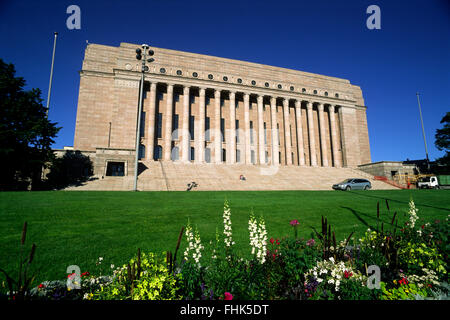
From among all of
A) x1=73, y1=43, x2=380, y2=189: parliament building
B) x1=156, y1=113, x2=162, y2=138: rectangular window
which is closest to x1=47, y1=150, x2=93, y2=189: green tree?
x1=73, y1=43, x2=380, y2=189: parliament building

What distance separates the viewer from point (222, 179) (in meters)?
27.4

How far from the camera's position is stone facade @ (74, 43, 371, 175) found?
121ft

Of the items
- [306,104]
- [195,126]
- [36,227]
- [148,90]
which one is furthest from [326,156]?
[36,227]

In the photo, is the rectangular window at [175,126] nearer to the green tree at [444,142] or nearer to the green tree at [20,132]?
the green tree at [20,132]

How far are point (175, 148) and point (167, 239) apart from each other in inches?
1324

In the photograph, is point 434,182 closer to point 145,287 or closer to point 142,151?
point 145,287

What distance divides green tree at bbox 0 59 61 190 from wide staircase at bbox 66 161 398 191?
517cm

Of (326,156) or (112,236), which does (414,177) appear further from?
(112,236)

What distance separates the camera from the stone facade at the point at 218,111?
36.8 metres

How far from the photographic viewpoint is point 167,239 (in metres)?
6.73

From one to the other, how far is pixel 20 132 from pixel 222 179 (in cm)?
2044

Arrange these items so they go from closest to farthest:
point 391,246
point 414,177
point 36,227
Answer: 1. point 391,246
2. point 36,227
3. point 414,177

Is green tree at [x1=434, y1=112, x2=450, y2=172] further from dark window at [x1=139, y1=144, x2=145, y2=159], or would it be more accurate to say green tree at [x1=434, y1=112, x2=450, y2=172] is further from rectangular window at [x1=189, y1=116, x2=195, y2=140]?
dark window at [x1=139, y1=144, x2=145, y2=159]

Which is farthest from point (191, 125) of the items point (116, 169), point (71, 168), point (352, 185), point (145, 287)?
point (145, 287)
